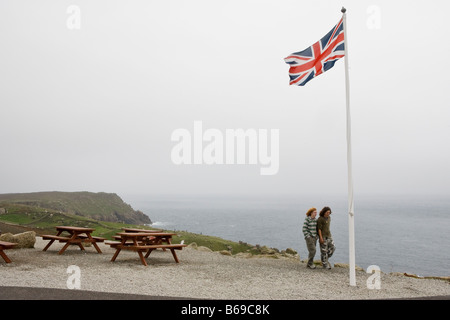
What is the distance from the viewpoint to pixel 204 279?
8.72 metres

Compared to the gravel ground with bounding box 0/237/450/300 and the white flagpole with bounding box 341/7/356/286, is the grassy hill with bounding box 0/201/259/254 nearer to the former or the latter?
the gravel ground with bounding box 0/237/450/300

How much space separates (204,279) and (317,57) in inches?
285

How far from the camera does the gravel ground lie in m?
7.36

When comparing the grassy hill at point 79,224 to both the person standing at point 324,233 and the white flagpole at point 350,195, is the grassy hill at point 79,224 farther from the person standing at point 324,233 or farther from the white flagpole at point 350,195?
the white flagpole at point 350,195

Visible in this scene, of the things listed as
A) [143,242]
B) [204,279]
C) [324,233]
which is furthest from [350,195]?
[143,242]

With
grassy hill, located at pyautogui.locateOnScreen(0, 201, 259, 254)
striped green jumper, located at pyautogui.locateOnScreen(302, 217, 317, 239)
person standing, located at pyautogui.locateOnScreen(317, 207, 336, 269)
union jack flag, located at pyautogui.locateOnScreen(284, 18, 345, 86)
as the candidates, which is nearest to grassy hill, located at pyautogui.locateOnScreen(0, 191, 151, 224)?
grassy hill, located at pyautogui.locateOnScreen(0, 201, 259, 254)

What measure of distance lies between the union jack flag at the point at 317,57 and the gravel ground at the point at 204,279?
19.4ft

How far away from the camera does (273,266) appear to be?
36.5 ft

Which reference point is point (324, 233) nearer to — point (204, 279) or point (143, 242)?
point (204, 279)

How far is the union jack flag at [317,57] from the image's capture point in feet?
31.7

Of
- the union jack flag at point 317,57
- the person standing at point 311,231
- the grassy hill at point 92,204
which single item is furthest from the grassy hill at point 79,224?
the grassy hill at point 92,204
